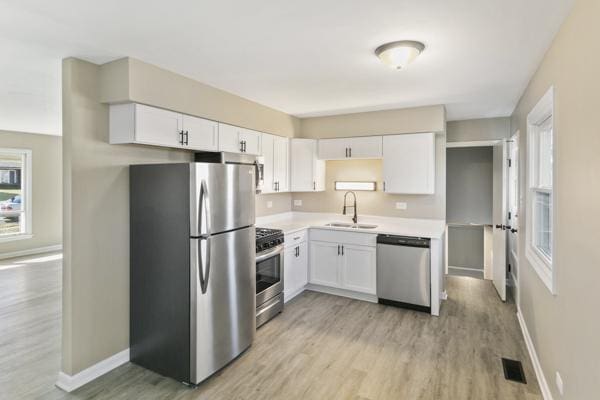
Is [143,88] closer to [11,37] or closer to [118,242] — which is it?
[11,37]

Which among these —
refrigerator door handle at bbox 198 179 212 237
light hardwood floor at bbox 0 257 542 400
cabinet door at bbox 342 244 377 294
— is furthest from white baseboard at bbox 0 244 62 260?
cabinet door at bbox 342 244 377 294

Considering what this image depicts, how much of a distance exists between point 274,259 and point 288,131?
6.52ft

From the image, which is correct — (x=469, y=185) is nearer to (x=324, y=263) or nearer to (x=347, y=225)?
(x=347, y=225)

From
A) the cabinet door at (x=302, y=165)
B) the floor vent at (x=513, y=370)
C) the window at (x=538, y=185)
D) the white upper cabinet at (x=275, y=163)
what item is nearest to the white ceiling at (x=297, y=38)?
the window at (x=538, y=185)

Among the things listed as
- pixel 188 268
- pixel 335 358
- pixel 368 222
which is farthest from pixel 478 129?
pixel 188 268

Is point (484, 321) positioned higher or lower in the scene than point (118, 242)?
lower

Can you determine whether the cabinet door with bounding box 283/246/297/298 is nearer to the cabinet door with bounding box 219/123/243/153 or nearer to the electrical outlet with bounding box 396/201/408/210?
the cabinet door with bounding box 219/123/243/153

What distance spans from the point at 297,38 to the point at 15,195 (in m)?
7.37

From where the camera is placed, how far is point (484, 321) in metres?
3.65

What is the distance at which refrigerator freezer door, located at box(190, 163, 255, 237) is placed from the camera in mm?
2545

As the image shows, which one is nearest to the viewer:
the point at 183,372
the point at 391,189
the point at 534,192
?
the point at 183,372

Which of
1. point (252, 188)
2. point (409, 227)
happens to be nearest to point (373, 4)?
point (252, 188)

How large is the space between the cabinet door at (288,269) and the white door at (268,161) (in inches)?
34.3

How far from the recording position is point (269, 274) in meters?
3.75
